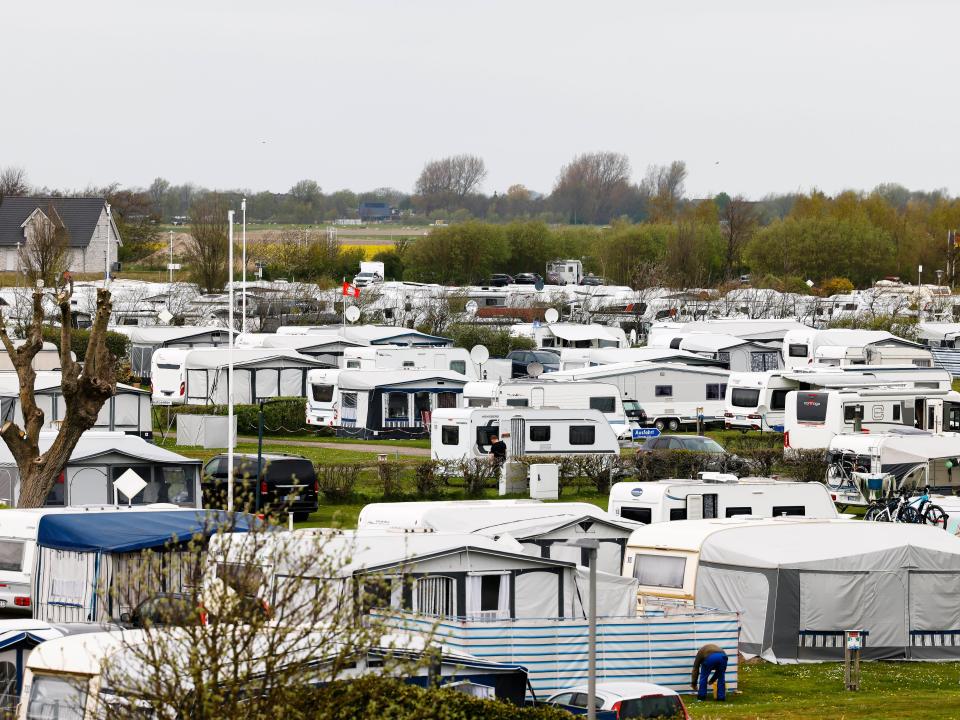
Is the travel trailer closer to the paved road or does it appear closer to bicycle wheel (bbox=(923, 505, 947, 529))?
bicycle wheel (bbox=(923, 505, 947, 529))

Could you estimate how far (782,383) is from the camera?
125 ft

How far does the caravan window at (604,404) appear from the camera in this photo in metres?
36.8

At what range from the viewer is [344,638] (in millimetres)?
9461

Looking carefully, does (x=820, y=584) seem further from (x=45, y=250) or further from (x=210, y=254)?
(x=210, y=254)

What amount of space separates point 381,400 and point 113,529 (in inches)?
843

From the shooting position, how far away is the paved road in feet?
117

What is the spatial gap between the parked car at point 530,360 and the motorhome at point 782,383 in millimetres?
8307

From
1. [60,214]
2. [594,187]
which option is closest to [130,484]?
[60,214]

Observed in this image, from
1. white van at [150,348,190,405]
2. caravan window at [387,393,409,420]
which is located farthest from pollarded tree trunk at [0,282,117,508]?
white van at [150,348,190,405]

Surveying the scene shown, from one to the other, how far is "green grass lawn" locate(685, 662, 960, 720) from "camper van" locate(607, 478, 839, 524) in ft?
16.6

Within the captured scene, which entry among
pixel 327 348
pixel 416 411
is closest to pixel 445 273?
pixel 327 348

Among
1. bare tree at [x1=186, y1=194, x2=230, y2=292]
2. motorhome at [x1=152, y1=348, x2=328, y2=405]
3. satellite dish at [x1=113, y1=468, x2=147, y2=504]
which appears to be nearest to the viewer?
satellite dish at [x1=113, y1=468, x2=147, y2=504]

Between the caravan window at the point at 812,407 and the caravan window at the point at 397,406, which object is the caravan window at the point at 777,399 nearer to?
the caravan window at the point at 812,407

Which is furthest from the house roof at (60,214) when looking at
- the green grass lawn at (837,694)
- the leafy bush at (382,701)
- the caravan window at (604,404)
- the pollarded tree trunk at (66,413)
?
the leafy bush at (382,701)
